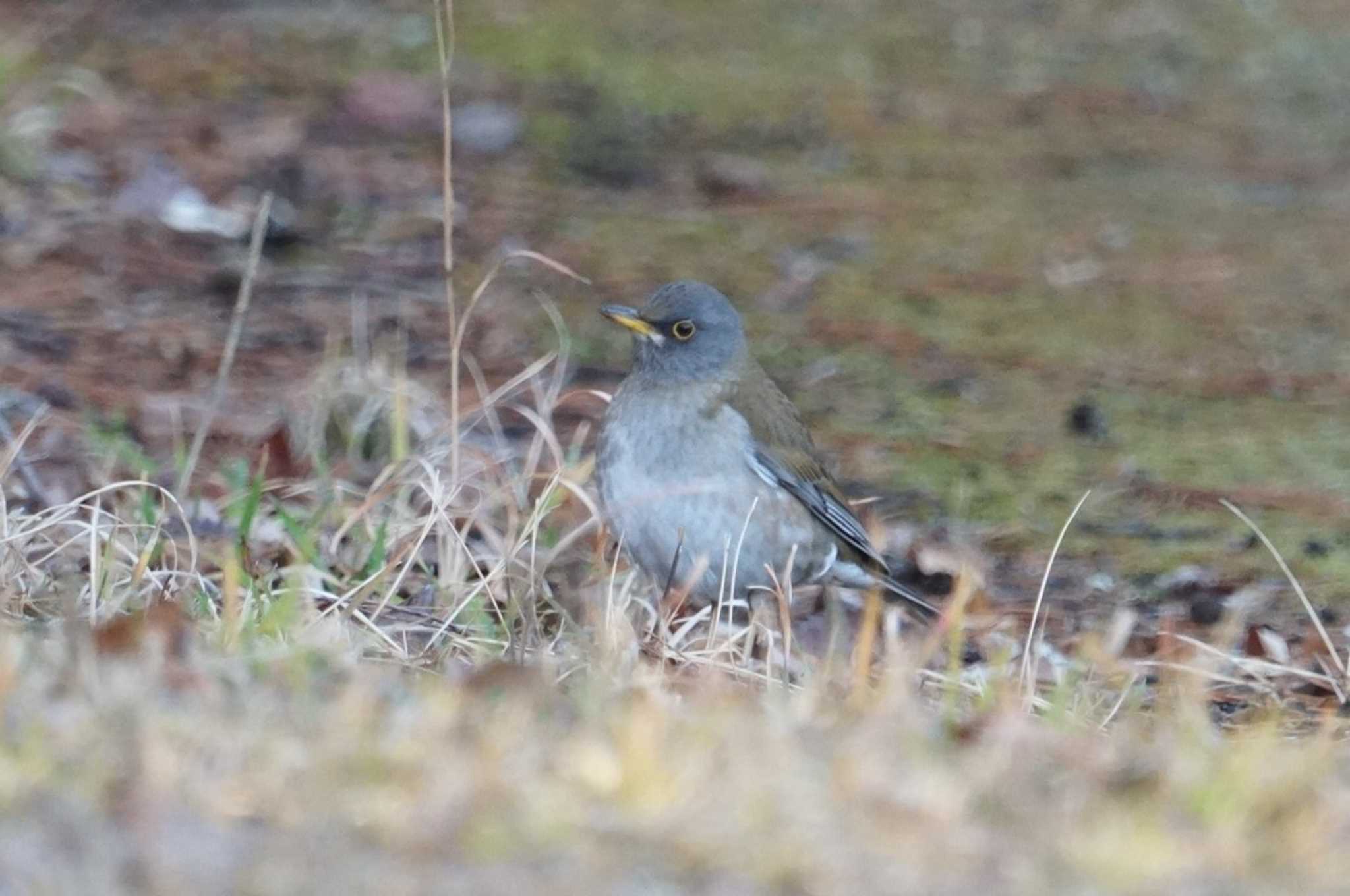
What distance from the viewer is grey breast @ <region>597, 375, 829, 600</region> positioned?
568cm

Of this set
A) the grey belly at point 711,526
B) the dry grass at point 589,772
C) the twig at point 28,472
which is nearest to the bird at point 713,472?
the grey belly at point 711,526

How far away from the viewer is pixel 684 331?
6.35 m

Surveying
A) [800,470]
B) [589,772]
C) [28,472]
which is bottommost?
[28,472]

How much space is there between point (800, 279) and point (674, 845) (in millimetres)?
6127

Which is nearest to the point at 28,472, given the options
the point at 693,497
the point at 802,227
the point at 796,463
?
the point at 693,497

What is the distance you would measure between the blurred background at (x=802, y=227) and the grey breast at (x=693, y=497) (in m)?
0.70

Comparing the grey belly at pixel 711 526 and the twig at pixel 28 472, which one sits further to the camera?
the twig at pixel 28 472

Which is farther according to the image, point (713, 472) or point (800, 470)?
point (800, 470)

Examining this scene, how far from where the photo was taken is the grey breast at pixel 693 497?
5680mm

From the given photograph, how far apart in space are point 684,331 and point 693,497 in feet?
2.24

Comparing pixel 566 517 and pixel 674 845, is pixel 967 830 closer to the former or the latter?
pixel 674 845

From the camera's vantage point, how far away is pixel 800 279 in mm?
8820

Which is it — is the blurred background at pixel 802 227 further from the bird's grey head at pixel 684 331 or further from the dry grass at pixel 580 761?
the dry grass at pixel 580 761

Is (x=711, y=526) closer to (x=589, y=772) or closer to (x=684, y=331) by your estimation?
(x=684, y=331)
